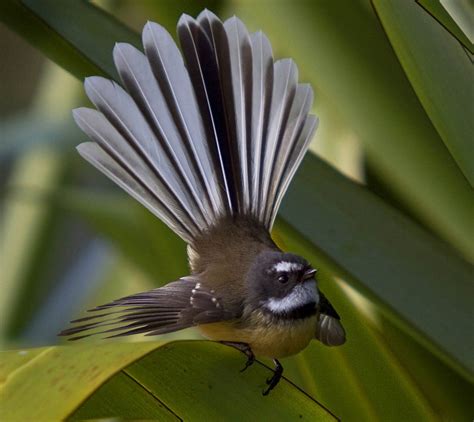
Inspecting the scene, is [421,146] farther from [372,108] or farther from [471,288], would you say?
[471,288]

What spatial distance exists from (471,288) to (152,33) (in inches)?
20.2

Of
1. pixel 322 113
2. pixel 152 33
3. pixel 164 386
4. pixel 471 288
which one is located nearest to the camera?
pixel 164 386

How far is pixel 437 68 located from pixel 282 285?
1.51ft

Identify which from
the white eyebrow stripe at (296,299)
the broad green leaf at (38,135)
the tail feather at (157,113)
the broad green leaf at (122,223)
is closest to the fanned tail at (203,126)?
the tail feather at (157,113)

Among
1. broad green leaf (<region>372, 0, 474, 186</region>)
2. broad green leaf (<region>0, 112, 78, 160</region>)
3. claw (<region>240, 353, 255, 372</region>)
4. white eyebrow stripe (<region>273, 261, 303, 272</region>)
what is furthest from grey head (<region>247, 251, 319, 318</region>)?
broad green leaf (<region>0, 112, 78, 160</region>)

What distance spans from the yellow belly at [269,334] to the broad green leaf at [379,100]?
0.23 m

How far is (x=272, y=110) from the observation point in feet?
4.36

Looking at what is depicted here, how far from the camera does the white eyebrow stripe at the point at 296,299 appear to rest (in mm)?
1269

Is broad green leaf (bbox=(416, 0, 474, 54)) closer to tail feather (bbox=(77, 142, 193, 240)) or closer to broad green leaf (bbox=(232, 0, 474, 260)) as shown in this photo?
broad green leaf (bbox=(232, 0, 474, 260))

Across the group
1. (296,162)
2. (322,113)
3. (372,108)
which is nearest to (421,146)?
(372,108)

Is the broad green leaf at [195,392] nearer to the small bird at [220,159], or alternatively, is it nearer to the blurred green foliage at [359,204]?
the blurred green foliage at [359,204]

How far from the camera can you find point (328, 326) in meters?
A: 1.19

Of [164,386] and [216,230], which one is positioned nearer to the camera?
[164,386]

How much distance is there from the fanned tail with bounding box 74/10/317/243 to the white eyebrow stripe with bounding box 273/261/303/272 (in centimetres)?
7
